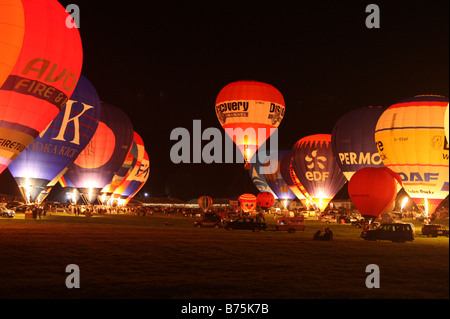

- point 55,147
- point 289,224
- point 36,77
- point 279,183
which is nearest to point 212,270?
point 289,224

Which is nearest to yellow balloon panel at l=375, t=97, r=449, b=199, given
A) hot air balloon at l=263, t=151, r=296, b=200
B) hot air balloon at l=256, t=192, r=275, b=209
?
hot air balloon at l=256, t=192, r=275, b=209

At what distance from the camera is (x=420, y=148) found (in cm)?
2978

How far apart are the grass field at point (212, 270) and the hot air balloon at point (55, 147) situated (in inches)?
643

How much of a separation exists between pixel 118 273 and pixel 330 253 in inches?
298

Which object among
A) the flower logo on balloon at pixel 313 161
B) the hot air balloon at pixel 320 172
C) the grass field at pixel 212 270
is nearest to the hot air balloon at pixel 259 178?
the hot air balloon at pixel 320 172

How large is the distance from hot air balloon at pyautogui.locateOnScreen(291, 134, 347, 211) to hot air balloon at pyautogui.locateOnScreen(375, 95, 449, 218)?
15.5 meters

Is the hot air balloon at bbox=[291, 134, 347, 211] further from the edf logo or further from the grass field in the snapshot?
the grass field

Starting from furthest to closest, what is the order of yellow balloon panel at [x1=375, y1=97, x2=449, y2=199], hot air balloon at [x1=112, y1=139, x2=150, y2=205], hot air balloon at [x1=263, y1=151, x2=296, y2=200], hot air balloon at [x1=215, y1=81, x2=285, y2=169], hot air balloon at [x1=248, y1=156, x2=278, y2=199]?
hot air balloon at [x1=248, y1=156, x2=278, y2=199] → hot air balloon at [x1=263, y1=151, x2=296, y2=200] → hot air balloon at [x1=112, y1=139, x2=150, y2=205] → hot air balloon at [x1=215, y1=81, x2=285, y2=169] → yellow balloon panel at [x1=375, y1=97, x2=449, y2=199]

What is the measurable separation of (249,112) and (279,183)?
29204mm

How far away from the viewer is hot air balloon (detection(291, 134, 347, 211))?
48.4 meters

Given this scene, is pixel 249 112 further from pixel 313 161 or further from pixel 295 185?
pixel 295 185
